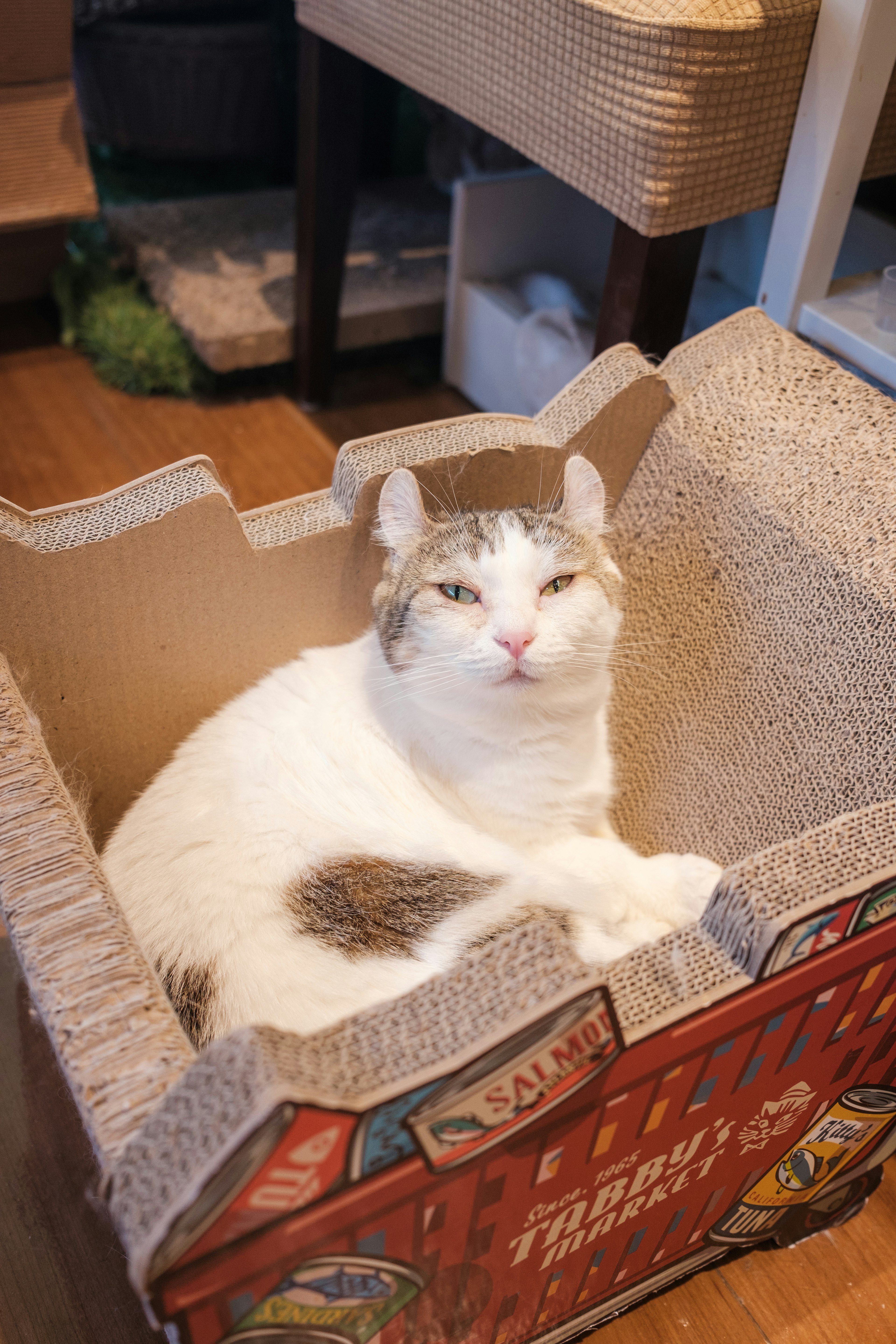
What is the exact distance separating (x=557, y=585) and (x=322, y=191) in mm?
1206

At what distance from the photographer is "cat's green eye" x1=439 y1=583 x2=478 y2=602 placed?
92cm

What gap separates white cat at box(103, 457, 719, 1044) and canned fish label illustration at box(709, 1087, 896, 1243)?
0.70ft

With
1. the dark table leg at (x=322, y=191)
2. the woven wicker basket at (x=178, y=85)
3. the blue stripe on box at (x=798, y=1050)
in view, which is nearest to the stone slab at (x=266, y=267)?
the dark table leg at (x=322, y=191)

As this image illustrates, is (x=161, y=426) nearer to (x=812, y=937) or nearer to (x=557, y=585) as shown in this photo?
(x=557, y=585)

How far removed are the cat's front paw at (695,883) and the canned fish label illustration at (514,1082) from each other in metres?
0.44

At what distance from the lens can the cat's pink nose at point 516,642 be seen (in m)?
0.85

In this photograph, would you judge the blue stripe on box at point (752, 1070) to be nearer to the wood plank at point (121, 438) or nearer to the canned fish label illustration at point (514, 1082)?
the canned fish label illustration at point (514, 1082)

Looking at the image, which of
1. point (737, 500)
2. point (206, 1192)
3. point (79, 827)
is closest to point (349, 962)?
point (79, 827)

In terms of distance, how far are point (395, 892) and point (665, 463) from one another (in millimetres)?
598

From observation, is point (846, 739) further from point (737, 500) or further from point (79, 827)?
point (79, 827)

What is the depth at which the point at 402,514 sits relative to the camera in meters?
0.97

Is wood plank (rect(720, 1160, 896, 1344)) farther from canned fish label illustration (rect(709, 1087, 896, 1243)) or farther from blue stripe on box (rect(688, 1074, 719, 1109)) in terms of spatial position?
blue stripe on box (rect(688, 1074, 719, 1109))

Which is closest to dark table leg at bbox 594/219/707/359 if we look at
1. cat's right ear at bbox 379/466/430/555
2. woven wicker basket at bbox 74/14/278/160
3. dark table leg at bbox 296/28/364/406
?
cat's right ear at bbox 379/466/430/555

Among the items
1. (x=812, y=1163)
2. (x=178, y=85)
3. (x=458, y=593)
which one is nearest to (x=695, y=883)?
(x=812, y=1163)
